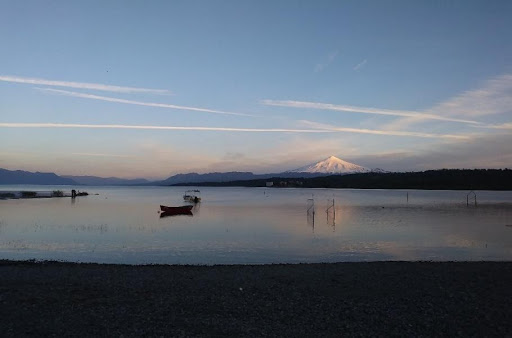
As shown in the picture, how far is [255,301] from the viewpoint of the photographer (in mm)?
11156

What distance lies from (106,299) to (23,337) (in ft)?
10.6

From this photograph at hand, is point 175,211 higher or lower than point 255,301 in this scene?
lower

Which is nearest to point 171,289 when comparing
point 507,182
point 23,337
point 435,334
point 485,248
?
point 23,337

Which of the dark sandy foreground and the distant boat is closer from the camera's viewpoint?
the dark sandy foreground

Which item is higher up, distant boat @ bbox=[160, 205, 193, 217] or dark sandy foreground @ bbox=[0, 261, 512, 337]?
dark sandy foreground @ bbox=[0, 261, 512, 337]

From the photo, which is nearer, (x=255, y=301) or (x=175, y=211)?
(x=255, y=301)

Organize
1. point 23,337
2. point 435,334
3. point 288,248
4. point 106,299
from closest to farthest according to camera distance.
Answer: point 23,337, point 435,334, point 106,299, point 288,248

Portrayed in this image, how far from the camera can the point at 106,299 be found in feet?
36.6

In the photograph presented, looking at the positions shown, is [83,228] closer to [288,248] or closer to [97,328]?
[288,248]

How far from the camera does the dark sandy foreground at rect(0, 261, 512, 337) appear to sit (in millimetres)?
8781

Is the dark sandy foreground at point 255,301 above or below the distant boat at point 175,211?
above

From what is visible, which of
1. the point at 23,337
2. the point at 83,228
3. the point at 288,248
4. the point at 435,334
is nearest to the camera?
the point at 23,337

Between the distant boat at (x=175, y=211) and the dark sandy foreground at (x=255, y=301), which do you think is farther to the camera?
the distant boat at (x=175, y=211)

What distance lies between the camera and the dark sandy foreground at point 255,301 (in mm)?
→ 8781
